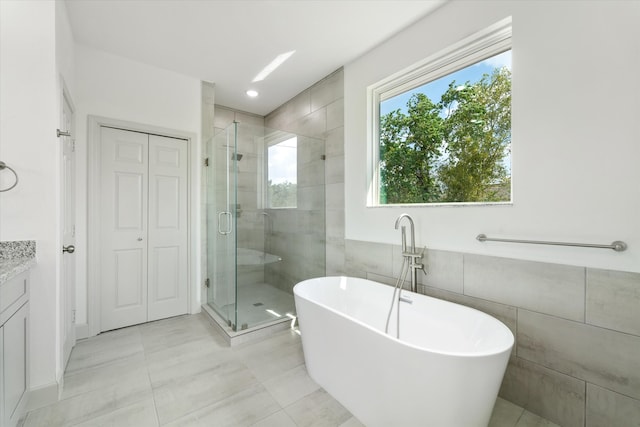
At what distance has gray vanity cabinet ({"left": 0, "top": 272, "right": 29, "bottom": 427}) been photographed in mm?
1191

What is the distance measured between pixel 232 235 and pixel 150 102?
5.51 ft

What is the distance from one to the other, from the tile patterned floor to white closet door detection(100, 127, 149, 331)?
0.32m

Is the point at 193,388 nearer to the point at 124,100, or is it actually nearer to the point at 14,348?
the point at 14,348

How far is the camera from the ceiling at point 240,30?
202 cm

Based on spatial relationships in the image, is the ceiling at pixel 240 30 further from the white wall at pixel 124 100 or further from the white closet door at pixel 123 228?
the white closet door at pixel 123 228

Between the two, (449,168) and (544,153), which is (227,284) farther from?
(544,153)

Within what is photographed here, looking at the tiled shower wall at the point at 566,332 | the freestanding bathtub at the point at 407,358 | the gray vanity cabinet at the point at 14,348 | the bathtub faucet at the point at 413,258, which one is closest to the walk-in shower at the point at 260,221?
the freestanding bathtub at the point at 407,358

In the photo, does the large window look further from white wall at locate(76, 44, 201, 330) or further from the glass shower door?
white wall at locate(76, 44, 201, 330)

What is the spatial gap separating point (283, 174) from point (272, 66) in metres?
1.14

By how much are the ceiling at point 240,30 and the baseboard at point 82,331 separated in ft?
8.48

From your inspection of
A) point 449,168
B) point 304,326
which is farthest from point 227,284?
point 449,168

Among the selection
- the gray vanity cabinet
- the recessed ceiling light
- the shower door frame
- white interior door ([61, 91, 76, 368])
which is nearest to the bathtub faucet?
the shower door frame

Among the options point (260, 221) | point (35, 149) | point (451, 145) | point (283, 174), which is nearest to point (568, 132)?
point (451, 145)

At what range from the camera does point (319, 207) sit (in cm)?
311
